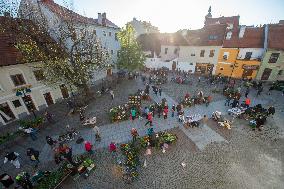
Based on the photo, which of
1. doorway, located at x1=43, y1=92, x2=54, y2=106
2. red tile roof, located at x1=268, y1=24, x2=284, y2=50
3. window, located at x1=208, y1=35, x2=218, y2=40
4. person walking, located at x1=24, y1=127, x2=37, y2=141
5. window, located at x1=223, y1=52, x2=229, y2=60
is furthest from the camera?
window, located at x1=208, y1=35, x2=218, y2=40

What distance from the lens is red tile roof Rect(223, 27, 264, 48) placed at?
29.0 meters

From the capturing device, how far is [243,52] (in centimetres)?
2972

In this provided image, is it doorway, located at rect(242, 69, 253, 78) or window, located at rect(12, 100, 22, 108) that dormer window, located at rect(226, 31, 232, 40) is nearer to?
doorway, located at rect(242, 69, 253, 78)

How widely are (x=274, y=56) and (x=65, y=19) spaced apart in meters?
31.8

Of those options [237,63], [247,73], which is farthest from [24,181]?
[247,73]

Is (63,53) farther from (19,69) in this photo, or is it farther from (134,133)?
(134,133)

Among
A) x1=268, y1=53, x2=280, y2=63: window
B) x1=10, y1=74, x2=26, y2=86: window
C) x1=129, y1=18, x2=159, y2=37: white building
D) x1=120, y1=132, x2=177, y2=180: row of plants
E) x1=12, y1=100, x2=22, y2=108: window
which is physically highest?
x1=129, y1=18, x2=159, y2=37: white building

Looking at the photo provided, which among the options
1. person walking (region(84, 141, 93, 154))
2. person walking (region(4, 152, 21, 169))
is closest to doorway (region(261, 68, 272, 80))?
person walking (region(84, 141, 93, 154))

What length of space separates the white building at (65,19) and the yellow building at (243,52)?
21446 millimetres

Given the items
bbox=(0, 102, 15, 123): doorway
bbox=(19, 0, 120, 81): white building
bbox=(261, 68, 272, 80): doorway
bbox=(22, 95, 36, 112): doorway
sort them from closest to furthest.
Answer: bbox=(0, 102, 15, 123): doorway < bbox=(19, 0, 120, 81): white building < bbox=(22, 95, 36, 112): doorway < bbox=(261, 68, 272, 80): doorway

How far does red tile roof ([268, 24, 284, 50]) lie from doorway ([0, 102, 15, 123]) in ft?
126

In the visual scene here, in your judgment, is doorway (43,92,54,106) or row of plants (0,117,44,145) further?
doorway (43,92,54,106)

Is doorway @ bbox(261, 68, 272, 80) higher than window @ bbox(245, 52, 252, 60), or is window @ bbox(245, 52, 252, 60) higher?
window @ bbox(245, 52, 252, 60)

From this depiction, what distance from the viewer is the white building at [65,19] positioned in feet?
66.5
